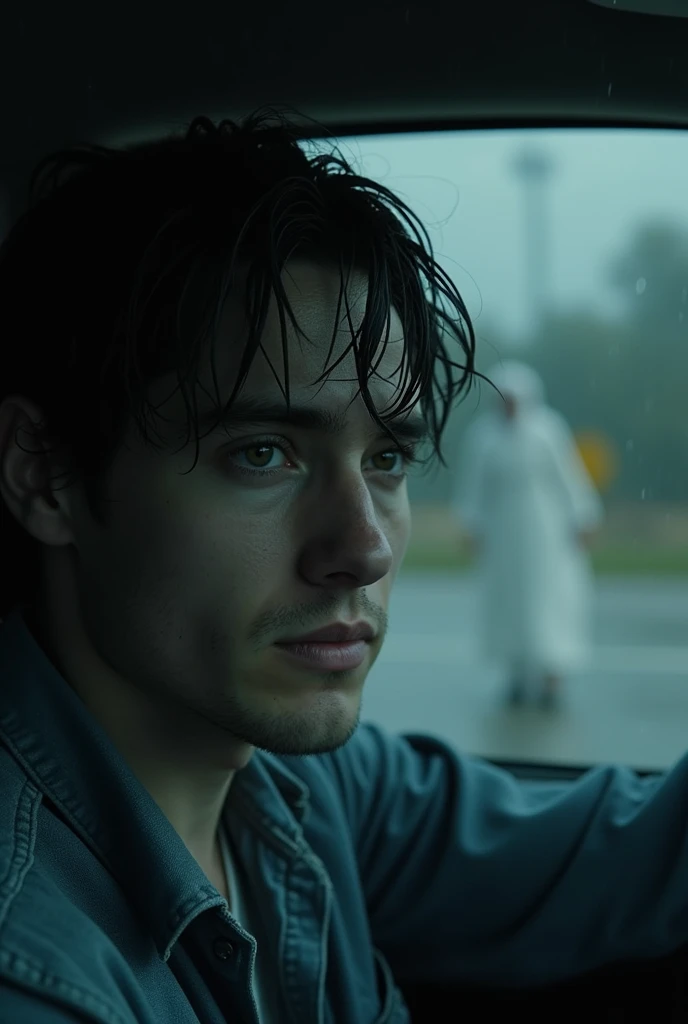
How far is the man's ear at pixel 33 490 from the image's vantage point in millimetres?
1422

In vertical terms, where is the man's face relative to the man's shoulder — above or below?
above

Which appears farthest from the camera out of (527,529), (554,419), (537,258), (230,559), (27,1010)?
(537,258)

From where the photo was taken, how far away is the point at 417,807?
1.79 meters

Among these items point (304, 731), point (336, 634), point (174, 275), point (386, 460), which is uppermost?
point (174, 275)

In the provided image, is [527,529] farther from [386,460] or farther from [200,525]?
[200,525]

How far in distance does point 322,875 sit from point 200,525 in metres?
0.57

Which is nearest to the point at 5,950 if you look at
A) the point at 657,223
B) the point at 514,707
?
the point at 657,223

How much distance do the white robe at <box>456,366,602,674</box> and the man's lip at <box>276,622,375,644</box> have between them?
320cm

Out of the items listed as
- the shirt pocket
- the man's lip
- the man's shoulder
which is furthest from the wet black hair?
the shirt pocket

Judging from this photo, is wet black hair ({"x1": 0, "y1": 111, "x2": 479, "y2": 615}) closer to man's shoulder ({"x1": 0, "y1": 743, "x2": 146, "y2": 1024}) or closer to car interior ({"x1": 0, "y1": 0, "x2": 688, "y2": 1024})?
car interior ({"x1": 0, "y1": 0, "x2": 688, "y2": 1024})

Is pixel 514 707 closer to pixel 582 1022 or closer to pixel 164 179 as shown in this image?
pixel 582 1022

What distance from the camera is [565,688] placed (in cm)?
507

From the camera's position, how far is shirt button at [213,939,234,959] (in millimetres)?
1335

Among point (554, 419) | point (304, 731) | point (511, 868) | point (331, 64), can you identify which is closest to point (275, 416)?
point (304, 731)
